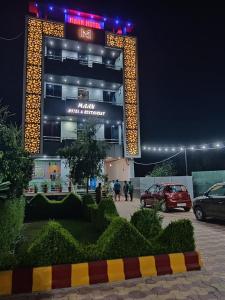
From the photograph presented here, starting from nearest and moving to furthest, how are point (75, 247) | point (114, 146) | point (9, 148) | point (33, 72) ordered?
1. point (75, 247)
2. point (9, 148)
3. point (33, 72)
4. point (114, 146)

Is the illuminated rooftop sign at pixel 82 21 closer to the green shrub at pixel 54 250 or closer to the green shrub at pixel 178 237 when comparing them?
the green shrub at pixel 178 237

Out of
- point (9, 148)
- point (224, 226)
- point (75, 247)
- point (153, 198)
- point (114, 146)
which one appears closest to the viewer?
point (75, 247)

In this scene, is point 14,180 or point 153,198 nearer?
point 14,180

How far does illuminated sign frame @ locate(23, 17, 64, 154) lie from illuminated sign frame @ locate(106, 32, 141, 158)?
27.5ft

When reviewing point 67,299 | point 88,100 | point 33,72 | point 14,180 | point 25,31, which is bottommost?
point 67,299

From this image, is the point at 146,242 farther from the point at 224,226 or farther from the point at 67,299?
the point at 224,226

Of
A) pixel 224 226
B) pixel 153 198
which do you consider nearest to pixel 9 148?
pixel 224 226

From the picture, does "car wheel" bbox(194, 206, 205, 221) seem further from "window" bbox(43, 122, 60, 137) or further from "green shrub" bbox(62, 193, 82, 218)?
"window" bbox(43, 122, 60, 137)

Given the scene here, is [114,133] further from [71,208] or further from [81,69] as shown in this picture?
[71,208]

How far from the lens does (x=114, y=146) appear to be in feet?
108

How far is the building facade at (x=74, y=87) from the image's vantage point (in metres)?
30.2

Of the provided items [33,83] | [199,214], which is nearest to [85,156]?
[199,214]

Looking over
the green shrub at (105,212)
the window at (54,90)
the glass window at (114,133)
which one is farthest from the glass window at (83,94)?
the green shrub at (105,212)

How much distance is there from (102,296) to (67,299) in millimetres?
529
